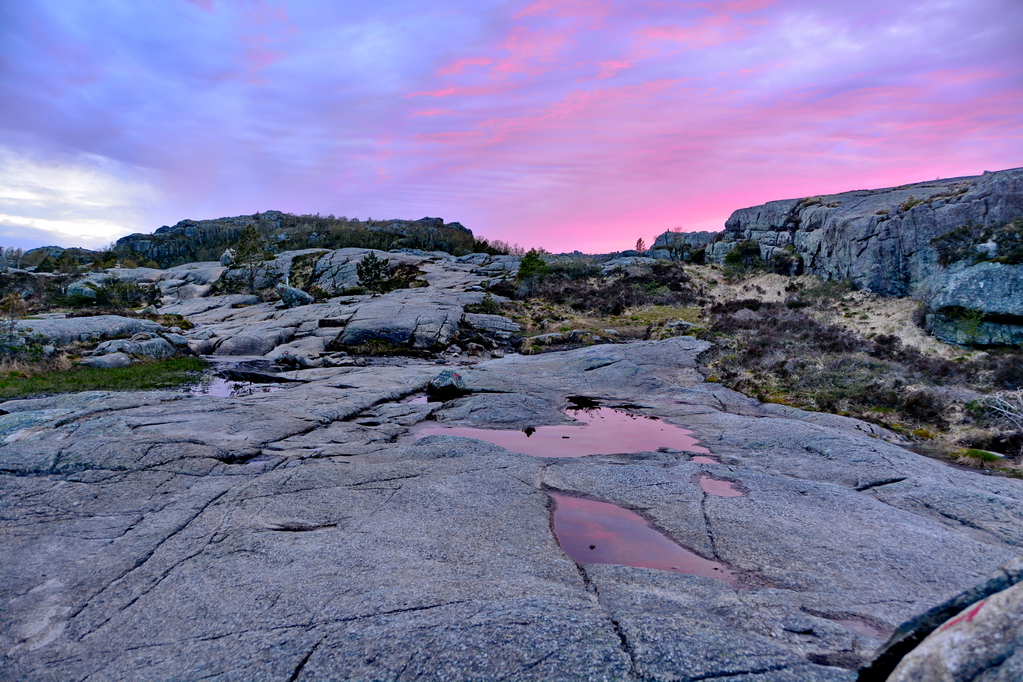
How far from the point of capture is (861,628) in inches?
210

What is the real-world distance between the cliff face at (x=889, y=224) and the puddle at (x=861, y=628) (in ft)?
105

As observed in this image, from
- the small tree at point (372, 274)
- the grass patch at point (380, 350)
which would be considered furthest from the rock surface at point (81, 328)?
the small tree at point (372, 274)

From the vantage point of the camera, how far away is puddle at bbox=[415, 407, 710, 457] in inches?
462

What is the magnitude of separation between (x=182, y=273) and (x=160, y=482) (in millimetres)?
56608

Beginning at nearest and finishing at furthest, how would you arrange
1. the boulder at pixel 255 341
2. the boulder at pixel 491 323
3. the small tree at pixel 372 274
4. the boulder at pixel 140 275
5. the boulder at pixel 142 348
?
the boulder at pixel 142 348, the boulder at pixel 255 341, the boulder at pixel 491 323, the small tree at pixel 372 274, the boulder at pixel 140 275

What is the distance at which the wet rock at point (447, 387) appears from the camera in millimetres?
16547

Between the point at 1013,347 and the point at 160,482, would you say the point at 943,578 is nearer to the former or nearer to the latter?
the point at 160,482

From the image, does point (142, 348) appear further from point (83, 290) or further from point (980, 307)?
point (980, 307)

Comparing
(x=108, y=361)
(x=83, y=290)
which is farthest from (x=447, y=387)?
(x=83, y=290)

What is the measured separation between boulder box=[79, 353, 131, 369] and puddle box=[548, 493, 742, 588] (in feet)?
65.7

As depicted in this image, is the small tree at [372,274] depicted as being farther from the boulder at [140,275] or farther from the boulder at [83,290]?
the boulder at [140,275]

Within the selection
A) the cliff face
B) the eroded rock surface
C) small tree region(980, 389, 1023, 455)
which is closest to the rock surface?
the eroded rock surface

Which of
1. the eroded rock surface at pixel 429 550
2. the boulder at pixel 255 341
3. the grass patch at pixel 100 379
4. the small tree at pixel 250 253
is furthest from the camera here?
the small tree at pixel 250 253

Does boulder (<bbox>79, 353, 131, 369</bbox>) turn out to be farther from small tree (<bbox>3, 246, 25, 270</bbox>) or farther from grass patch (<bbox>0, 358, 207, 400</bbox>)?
small tree (<bbox>3, 246, 25, 270</bbox>)
